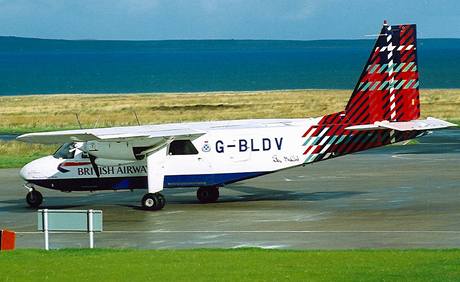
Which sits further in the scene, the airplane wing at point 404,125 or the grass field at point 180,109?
the grass field at point 180,109

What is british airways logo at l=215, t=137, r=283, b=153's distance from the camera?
117 feet

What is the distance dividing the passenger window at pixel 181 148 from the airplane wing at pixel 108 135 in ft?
0.79

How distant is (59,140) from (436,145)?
2670 cm

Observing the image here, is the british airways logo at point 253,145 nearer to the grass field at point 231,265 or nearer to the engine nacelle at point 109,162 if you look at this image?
the engine nacelle at point 109,162

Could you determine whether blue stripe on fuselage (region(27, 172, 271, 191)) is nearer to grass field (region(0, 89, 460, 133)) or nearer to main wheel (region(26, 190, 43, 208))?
main wheel (region(26, 190, 43, 208))

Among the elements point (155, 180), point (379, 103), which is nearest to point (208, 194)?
point (155, 180)

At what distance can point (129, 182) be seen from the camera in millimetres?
36250

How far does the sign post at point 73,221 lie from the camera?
2492cm

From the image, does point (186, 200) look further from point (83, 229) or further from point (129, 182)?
point (83, 229)

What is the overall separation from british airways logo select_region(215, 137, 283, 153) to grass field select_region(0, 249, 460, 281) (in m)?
11.1

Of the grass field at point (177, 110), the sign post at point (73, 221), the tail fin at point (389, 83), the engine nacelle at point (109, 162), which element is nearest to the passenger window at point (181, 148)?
the engine nacelle at point (109, 162)

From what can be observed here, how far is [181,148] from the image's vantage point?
118 ft

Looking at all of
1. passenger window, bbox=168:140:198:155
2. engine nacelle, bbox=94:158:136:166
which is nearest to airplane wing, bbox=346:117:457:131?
passenger window, bbox=168:140:198:155

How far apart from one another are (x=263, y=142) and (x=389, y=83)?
13.6ft
